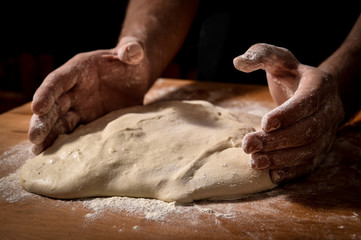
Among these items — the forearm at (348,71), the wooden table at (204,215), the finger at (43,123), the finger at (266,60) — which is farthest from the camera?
the forearm at (348,71)

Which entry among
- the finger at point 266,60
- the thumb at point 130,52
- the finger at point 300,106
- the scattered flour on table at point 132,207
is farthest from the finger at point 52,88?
the finger at point 300,106

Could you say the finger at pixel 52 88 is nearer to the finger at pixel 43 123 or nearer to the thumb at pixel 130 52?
the finger at pixel 43 123

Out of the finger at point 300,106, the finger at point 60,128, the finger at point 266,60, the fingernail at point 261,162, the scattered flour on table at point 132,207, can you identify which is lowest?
the scattered flour on table at point 132,207

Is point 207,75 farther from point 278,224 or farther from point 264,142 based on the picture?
point 278,224

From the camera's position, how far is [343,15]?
2398mm

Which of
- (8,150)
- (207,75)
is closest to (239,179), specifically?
(8,150)

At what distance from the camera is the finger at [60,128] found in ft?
4.83

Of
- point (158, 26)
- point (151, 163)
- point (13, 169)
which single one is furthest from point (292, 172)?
point (158, 26)

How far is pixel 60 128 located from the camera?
1559 millimetres

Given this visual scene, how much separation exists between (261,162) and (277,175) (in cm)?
9

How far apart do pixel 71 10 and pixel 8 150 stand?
2116 millimetres

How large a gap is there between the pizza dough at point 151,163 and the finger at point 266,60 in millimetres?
291

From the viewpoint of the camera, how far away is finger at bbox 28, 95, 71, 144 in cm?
141

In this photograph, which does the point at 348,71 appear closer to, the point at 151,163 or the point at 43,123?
the point at 151,163
